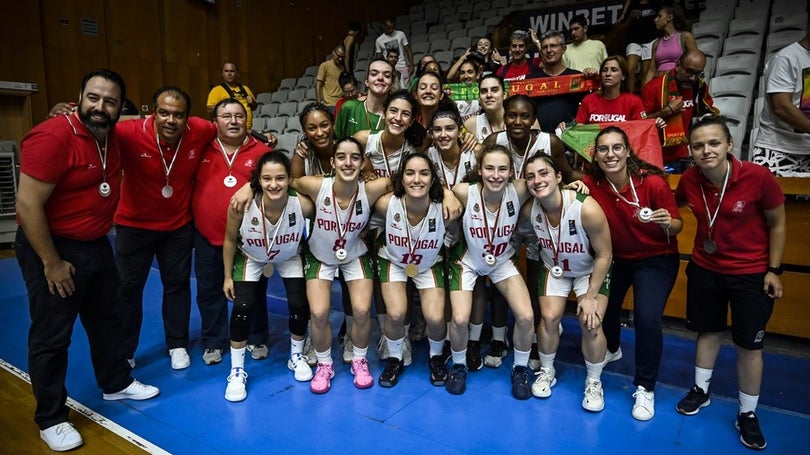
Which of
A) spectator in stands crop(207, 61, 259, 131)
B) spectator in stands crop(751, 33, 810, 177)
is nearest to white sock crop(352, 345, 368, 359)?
spectator in stands crop(751, 33, 810, 177)

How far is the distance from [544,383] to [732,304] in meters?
1.13

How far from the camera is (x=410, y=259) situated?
338 cm

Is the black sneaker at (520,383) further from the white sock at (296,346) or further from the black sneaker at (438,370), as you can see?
the white sock at (296,346)

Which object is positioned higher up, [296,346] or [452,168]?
[452,168]

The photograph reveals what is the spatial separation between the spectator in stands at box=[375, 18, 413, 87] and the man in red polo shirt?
501 cm

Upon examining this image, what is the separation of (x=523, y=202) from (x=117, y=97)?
2396 millimetres

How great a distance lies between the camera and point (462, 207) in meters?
3.31

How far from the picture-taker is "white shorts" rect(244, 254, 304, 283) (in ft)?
11.1

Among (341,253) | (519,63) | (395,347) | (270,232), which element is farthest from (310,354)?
(519,63)

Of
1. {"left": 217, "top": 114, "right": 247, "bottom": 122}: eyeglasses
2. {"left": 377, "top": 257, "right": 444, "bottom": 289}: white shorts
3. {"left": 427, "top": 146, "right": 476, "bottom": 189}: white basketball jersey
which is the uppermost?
{"left": 217, "top": 114, "right": 247, "bottom": 122}: eyeglasses

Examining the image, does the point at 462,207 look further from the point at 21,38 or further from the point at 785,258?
the point at 21,38

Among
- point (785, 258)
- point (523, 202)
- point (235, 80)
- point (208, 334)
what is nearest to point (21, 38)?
point (235, 80)

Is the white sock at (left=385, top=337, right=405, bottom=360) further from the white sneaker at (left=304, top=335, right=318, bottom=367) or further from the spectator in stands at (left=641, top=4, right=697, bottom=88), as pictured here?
the spectator in stands at (left=641, top=4, right=697, bottom=88)

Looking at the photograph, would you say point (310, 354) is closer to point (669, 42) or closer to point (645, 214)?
point (645, 214)
